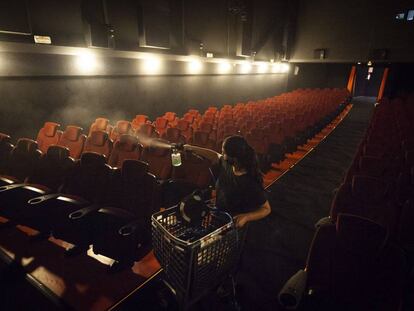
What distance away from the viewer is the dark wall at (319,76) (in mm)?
18656

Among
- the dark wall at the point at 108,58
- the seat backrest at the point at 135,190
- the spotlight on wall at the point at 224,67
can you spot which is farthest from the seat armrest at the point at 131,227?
the spotlight on wall at the point at 224,67

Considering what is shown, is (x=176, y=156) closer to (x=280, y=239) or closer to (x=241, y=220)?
(x=241, y=220)

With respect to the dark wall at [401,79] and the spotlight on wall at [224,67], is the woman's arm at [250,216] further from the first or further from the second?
the dark wall at [401,79]

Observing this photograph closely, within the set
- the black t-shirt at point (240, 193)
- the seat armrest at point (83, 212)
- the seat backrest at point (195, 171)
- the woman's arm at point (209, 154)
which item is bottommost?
the seat backrest at point (195, 171)

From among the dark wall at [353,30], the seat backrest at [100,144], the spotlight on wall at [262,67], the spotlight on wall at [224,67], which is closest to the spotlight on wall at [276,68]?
the spotlight on wall at [262,67]

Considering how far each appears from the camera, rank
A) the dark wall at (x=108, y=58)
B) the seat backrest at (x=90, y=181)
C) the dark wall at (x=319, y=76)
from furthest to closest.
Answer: the dark wall at (x=319, y=76) < the dark wall at (x=108, y=58) < the seat backrest at (x=90, y=181)

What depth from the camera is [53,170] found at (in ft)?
9.60

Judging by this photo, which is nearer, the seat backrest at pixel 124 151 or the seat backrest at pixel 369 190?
the seat backrest at pixel 369 190

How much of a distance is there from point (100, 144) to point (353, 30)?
49.5 feet

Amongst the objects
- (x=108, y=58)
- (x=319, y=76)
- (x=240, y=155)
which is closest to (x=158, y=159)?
(x=240, y=155)

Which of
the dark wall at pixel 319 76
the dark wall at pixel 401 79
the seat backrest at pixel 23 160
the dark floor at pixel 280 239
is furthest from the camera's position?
the dark wall at pixel 319 76

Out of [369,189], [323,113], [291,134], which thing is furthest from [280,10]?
[369,189]

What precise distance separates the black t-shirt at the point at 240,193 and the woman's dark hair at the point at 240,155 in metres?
0.06

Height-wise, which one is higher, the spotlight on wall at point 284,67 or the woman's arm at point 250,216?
the spotlight on wall at point 284,67
